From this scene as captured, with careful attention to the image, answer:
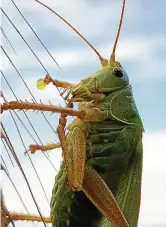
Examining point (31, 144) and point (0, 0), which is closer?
point (0, 0)

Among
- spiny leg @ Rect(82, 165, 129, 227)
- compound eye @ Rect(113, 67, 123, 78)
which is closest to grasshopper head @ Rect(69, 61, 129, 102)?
compound eye @ Rect(113, 67, 123, 78)

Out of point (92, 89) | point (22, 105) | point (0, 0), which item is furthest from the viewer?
point (92, 89)

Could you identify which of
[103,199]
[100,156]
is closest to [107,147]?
[100,156]

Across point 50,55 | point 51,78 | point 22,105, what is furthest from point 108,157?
point 50,55

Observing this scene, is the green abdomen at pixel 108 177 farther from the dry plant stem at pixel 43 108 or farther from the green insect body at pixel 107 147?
the dry plant stem at pixel 43 108

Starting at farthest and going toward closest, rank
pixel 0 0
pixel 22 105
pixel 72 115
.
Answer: pixel 72 115 < pixel 22 105 < pixel 0 0

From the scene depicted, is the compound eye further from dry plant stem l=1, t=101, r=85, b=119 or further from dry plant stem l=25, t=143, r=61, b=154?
dry plant stem l=25, t=143, r=61, b=154

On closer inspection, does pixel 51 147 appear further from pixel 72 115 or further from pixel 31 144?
pixel 72 115
